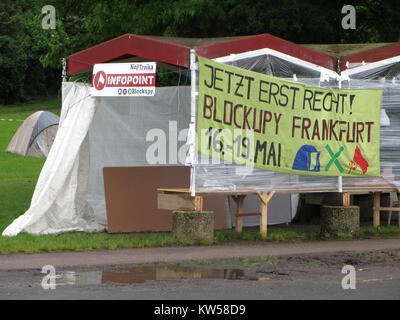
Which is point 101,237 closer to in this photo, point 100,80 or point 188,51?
point 100,80

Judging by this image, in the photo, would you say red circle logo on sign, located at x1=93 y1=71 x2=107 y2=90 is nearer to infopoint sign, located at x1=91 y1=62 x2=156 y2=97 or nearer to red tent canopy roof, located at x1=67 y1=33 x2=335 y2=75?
infopoint sign, located at x1=91 y1=62 x2=156 y2=97

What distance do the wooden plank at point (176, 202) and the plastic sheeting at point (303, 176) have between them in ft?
0.84

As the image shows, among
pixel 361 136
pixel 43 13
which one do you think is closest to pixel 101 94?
pixel 361 136

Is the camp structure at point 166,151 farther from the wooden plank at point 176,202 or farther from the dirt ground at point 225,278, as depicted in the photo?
the dirt ground at point 225,278

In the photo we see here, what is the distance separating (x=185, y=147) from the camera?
14531mm

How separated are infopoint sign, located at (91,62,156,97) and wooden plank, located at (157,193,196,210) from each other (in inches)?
64.4

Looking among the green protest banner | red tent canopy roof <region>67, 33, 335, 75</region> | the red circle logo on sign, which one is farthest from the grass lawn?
red tent canopy roof <region>67, 33, 335, 75</region>

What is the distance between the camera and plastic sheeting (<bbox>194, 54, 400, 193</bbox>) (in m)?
12.5

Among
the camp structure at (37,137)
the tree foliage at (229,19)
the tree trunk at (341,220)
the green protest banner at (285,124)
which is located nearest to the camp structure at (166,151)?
the green protest banner at (285,124)

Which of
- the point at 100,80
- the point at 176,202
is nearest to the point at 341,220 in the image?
the point at 176,202

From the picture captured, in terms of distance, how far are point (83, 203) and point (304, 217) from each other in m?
4.85

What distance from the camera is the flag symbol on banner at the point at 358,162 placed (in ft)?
44.4

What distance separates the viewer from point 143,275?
949 centimetres

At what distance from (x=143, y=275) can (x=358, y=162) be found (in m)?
5.52
